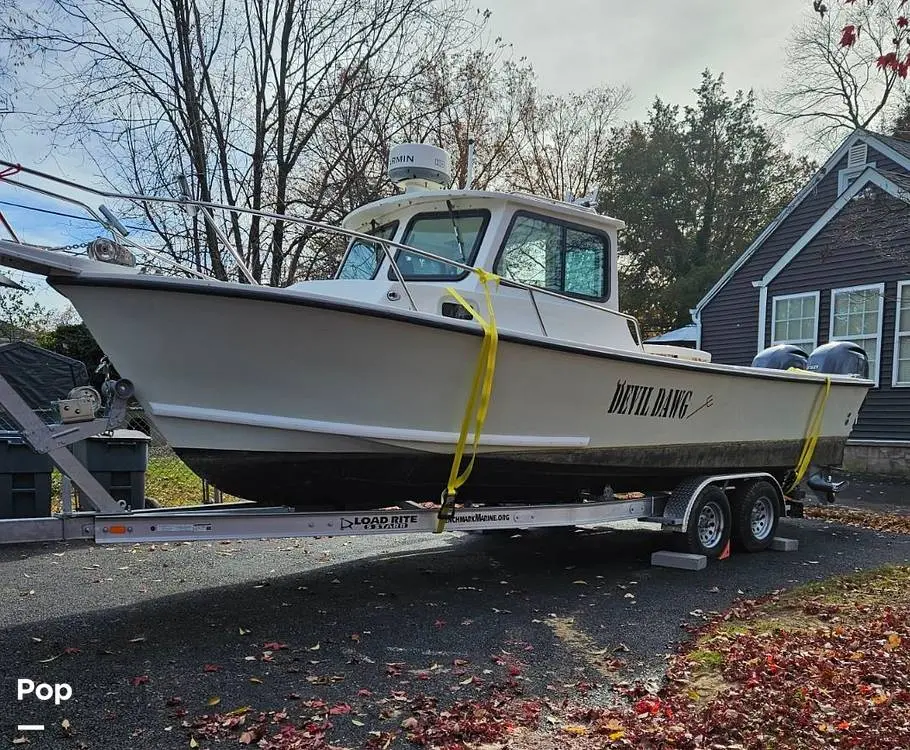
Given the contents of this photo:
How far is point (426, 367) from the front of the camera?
472cm

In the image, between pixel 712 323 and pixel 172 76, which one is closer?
pixel 172 76

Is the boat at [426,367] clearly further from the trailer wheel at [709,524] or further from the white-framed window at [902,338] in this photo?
the white-framed window at [902,338]

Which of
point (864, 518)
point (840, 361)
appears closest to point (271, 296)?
point (840, 361)

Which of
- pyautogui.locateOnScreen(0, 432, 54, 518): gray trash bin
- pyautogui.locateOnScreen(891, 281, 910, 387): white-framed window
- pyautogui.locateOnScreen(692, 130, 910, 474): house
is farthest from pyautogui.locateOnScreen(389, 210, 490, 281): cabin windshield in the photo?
pyautogui.locateOnScreen(891, 281, 910, 387): white-framed window

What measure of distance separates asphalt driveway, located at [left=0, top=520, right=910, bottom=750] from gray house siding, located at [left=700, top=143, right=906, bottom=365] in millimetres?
8403

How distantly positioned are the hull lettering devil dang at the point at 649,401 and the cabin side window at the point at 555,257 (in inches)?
34.8

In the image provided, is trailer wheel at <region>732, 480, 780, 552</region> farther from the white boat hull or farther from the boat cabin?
the boat cabin

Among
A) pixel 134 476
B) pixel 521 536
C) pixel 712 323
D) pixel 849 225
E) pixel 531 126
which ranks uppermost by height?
pixel 531 126

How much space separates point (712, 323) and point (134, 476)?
502 inches

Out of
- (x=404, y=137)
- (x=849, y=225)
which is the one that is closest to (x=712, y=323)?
(x=849, y=225)

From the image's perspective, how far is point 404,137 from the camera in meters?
15.2

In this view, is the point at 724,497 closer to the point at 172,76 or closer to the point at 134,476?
the point at 134,476

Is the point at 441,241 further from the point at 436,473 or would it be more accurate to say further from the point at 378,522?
the point at 378,522

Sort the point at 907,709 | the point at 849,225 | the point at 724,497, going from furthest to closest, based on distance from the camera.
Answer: the point at 849,225
the point at 724,497
the point at 907,709
